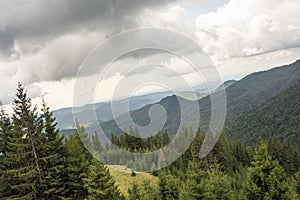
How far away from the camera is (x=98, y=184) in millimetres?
30938

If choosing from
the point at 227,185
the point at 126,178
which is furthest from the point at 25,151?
the point at 126,178

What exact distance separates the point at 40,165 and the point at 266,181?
20003 millimetres

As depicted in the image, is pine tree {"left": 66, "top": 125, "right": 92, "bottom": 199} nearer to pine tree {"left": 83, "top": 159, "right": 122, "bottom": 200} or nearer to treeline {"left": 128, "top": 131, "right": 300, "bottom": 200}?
pine tree {"left": 83, "top": 159, "right": 122, "bottom": 200}

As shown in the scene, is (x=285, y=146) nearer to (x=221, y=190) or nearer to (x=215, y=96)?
(x=221, y=190)

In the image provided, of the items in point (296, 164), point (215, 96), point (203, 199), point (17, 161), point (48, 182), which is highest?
point (215, 96)

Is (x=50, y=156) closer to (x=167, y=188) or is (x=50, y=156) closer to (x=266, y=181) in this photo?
(x=167, y=188)

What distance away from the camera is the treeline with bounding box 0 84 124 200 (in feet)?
87.6

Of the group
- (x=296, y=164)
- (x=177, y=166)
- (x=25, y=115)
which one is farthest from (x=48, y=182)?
(x=296, y=164)

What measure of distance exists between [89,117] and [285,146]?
87541mm

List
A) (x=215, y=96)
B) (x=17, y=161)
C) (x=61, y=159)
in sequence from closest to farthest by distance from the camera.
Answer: (x=215, y=96) < (x=17, y=161) < (x=61, y=159)

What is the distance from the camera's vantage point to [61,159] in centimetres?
2942

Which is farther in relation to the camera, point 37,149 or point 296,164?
point 296,164

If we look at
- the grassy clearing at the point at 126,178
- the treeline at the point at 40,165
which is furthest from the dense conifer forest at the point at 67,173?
the grassy clearing at the point at 126,178

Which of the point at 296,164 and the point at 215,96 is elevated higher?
the point at 215,96
